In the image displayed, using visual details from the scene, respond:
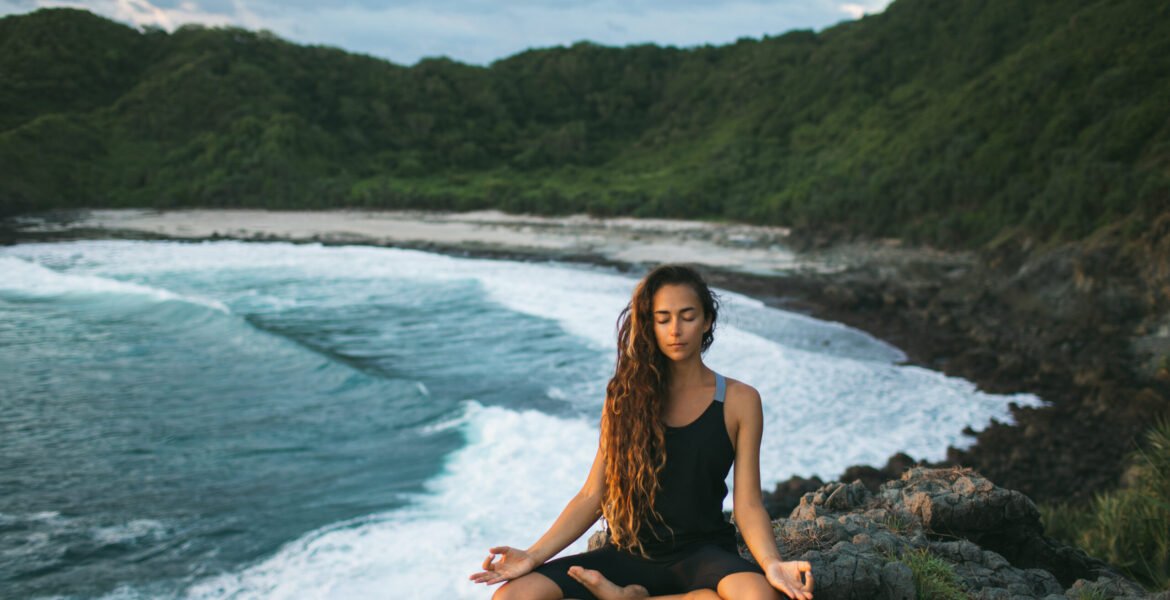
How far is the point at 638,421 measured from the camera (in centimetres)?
325

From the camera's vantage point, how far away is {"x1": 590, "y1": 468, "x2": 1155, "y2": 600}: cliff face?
3.52 meters

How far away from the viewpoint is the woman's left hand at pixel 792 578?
2838 millimetres

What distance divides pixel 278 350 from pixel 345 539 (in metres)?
9.00

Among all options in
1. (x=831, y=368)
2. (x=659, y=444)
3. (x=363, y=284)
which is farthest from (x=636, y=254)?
(x=659, y=444)

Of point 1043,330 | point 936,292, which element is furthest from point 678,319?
Result: point 936,292

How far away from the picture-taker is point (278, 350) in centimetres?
1600

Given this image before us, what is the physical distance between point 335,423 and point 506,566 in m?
8.99

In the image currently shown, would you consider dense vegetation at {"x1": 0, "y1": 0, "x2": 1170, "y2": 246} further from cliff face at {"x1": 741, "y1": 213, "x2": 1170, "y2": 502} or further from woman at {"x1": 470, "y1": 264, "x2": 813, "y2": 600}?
woman at {"x1": 470, "y1": 264, "x2": 813, "y2": 600}

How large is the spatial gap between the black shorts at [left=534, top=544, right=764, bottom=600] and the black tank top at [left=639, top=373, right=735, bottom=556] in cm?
5

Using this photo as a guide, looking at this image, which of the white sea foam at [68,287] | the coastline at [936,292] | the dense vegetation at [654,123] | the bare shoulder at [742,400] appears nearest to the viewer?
the bare shoulder at [742,400]

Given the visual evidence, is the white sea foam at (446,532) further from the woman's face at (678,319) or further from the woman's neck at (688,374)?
the woman's face at (678,319)

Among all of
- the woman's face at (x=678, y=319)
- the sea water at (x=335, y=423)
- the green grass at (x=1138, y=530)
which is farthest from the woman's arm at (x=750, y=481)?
the sea water at (x=335, y=423)

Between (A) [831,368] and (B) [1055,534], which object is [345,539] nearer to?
(B) [1055,534]

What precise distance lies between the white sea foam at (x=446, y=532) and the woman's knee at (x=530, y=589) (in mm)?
3958
